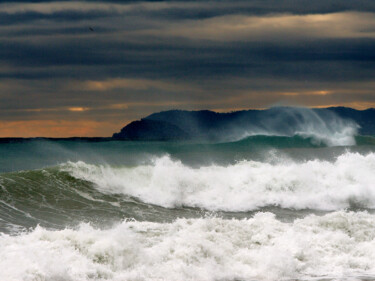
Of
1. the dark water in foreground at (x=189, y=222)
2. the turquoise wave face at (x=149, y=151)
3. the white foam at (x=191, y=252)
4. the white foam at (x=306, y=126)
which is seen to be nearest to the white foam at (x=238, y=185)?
the dark water in foreground at (x=189, y=222)

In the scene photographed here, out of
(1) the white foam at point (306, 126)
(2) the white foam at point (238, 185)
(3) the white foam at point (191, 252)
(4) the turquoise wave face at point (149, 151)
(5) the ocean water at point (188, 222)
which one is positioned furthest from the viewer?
(1) the white foam at point (306, 126)

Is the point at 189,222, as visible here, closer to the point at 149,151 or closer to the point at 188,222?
the point at 188,222

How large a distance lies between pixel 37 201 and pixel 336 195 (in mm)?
12102

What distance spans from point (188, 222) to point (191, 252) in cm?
210

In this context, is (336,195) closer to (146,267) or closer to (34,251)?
(146,267)

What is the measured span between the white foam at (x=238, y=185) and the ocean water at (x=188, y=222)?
0.05 metres

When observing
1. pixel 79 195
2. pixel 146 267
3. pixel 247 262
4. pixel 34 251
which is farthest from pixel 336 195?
pixel 34 251

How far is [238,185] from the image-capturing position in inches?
900

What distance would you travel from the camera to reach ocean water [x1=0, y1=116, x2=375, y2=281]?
11.3 m

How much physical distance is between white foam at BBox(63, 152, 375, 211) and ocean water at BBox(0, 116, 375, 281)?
0.05m

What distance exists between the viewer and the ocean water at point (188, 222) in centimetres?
1134

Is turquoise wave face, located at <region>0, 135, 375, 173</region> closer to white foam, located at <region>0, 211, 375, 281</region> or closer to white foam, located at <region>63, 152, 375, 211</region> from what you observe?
white foam, located at <region>63, 152, 375, 211</region>

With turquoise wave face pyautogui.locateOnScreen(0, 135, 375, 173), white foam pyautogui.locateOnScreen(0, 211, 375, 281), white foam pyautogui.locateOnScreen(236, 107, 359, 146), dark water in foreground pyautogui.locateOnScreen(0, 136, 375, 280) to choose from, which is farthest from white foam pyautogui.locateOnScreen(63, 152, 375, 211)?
white foam pyautogui.locateOnScreen(236, 107, 359, 146)

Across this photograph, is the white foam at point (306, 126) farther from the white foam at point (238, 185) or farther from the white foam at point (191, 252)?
the white foam at point (191, 252)
